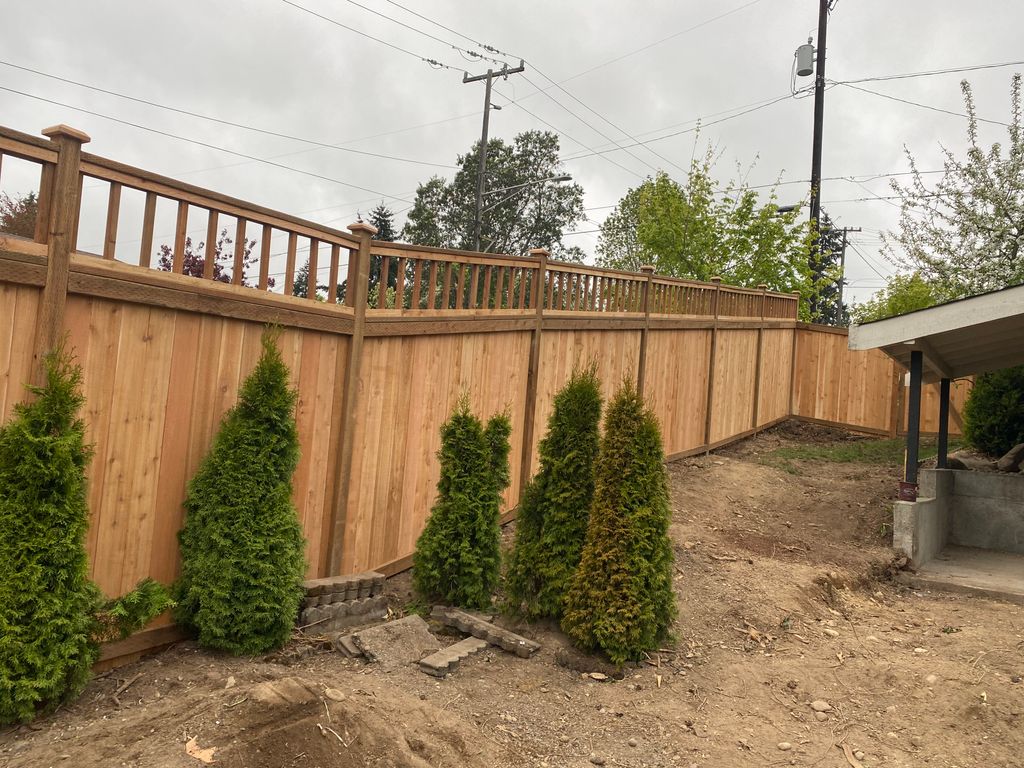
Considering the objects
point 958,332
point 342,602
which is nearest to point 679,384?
point 958,332

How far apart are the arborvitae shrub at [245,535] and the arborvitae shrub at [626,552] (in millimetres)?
1731

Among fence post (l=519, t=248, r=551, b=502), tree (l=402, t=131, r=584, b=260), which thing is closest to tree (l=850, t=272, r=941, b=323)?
fence post (l=519, t=248, r=551, b=502)

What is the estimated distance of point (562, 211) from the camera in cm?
3769

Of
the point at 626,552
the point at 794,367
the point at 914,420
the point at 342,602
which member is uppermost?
the point at 794,367

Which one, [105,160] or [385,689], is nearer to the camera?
[105,160]

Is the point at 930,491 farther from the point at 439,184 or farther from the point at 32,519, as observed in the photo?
the point at 439,184

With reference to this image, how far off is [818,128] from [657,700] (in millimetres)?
15839

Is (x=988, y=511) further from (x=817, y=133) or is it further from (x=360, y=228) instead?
(x=817, y=133)

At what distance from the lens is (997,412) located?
9.74m

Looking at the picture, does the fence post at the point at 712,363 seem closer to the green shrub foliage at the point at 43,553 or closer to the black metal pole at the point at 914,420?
the black metal pole at the point at 914,420

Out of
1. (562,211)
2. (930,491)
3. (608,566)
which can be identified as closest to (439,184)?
(562,211)

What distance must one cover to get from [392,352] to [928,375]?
7578mm

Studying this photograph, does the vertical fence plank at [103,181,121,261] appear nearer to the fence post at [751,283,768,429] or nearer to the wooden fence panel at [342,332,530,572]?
the wooden fence panel at [342,332,530,572]

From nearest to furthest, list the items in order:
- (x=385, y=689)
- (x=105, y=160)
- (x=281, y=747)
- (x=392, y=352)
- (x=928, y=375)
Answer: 1. (x=281, y=747)
2. (x=105, y=160)
3. (x=385, y=689)
4. (x=392, y=352)
5. (x=928, y=375)
